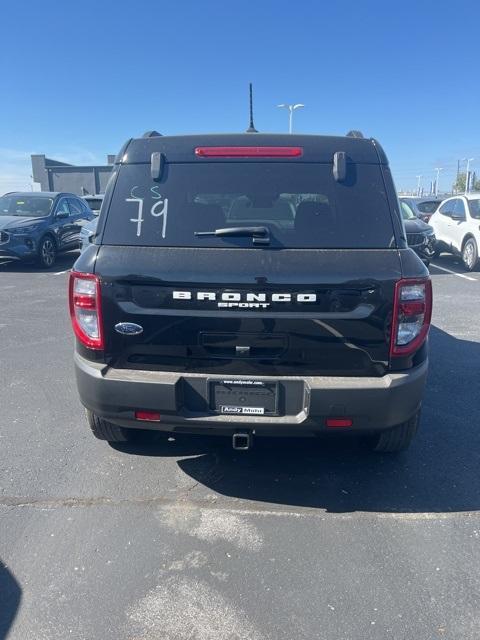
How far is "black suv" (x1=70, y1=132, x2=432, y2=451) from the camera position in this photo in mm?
2672

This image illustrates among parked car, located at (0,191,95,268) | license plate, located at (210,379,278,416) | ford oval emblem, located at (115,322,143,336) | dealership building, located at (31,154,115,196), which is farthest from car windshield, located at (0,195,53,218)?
dealership building, located at (31,154,115,196)

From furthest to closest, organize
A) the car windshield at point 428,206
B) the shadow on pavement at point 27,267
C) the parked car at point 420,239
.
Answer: the car windshield at point 428,206
the shadow on pavement at point 27,267
the parked car at point 420,239

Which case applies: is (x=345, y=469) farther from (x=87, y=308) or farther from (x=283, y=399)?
(x=87, y=308)

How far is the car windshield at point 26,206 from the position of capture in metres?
12.4

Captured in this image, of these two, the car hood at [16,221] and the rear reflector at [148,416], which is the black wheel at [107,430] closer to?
the rear reflector at [148,416]

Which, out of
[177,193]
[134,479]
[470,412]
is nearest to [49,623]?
[134,479]

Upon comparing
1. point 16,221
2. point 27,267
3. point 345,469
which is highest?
point 16,221

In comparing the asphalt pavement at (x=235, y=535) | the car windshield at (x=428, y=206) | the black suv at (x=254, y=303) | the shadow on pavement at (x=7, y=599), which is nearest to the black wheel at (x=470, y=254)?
the car windshield at (x=428, y=206)

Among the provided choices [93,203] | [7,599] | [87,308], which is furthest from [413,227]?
[93,203]

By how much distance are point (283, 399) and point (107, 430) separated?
1.35 m

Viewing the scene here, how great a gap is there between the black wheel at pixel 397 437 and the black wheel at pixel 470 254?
1005cm

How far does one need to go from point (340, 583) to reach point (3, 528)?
1.84 m

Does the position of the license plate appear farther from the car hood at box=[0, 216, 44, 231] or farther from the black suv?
the car hood at box=[0, 216, 44, 231]

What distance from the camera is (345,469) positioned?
348 cm
